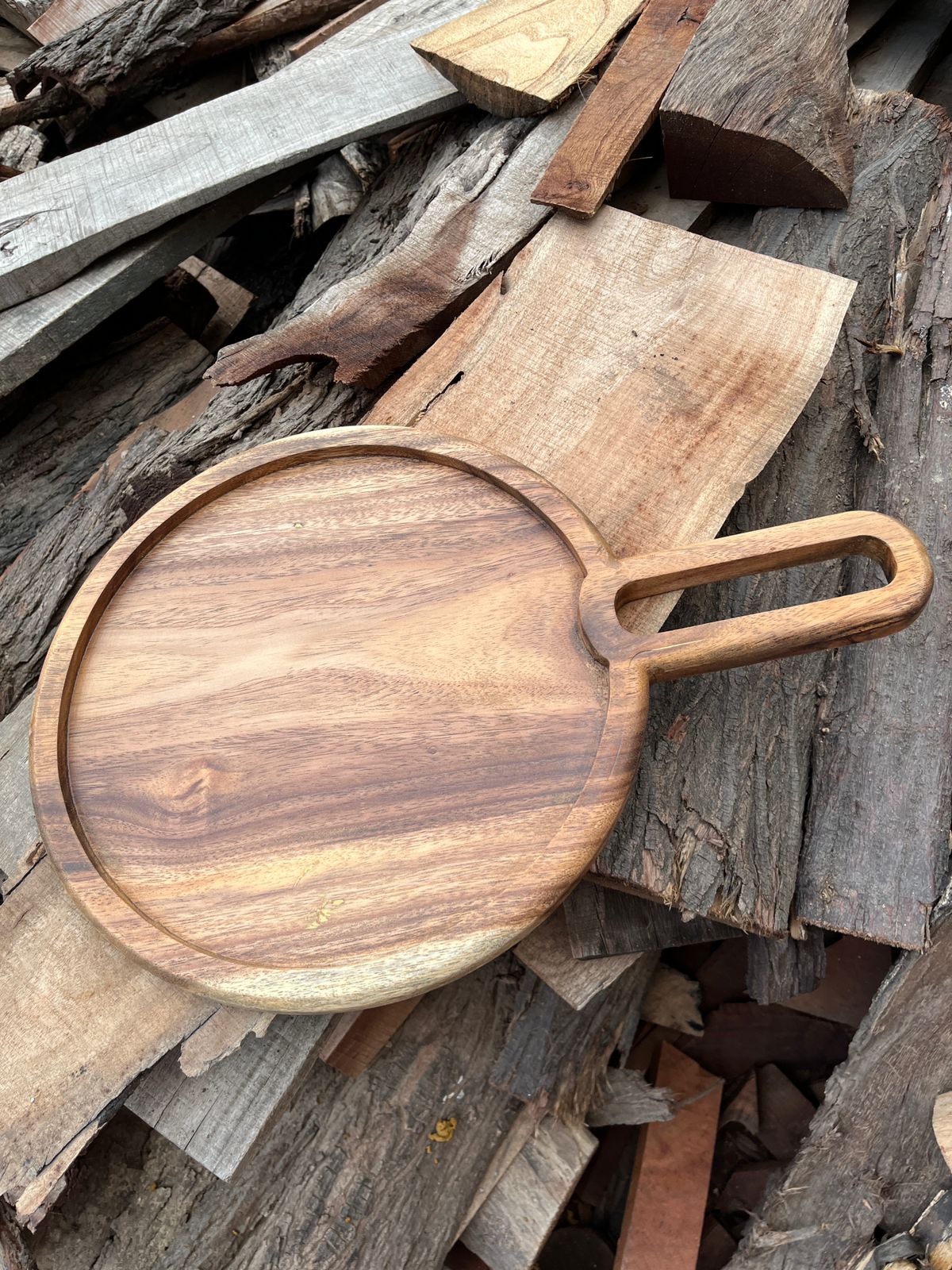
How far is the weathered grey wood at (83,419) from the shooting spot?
2434 millimetres

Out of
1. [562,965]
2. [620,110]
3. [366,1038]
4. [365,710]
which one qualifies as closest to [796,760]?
[562,965]

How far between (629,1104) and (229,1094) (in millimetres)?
1081

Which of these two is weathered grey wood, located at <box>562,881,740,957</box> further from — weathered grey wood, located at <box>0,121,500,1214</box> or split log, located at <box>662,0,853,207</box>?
split log, located at <box>662,0,853,207</box>

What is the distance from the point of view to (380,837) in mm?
1371

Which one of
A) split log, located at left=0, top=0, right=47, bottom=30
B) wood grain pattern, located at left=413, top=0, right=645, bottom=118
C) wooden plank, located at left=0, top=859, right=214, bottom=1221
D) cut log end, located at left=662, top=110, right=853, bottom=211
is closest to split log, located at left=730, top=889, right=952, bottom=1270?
wooden plank, located at left=0, top=859, right=214, bottom=1221

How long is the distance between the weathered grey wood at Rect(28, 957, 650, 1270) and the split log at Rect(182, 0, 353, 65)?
277cm

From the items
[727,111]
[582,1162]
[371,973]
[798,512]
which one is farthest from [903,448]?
[582,1162]

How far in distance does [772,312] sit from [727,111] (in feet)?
1.77

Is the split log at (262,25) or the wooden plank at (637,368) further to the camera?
the split log at (262,25)

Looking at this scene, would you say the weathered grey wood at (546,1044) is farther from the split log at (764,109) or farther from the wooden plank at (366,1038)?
the split log at (764,109)

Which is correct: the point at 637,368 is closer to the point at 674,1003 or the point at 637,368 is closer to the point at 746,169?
the point at 746,169

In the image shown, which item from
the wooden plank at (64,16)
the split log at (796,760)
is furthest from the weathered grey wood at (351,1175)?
the wooden plank at (64,16)

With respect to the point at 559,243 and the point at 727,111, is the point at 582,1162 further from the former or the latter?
the point at 727,111

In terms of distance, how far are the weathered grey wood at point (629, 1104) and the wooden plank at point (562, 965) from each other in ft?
1.67
